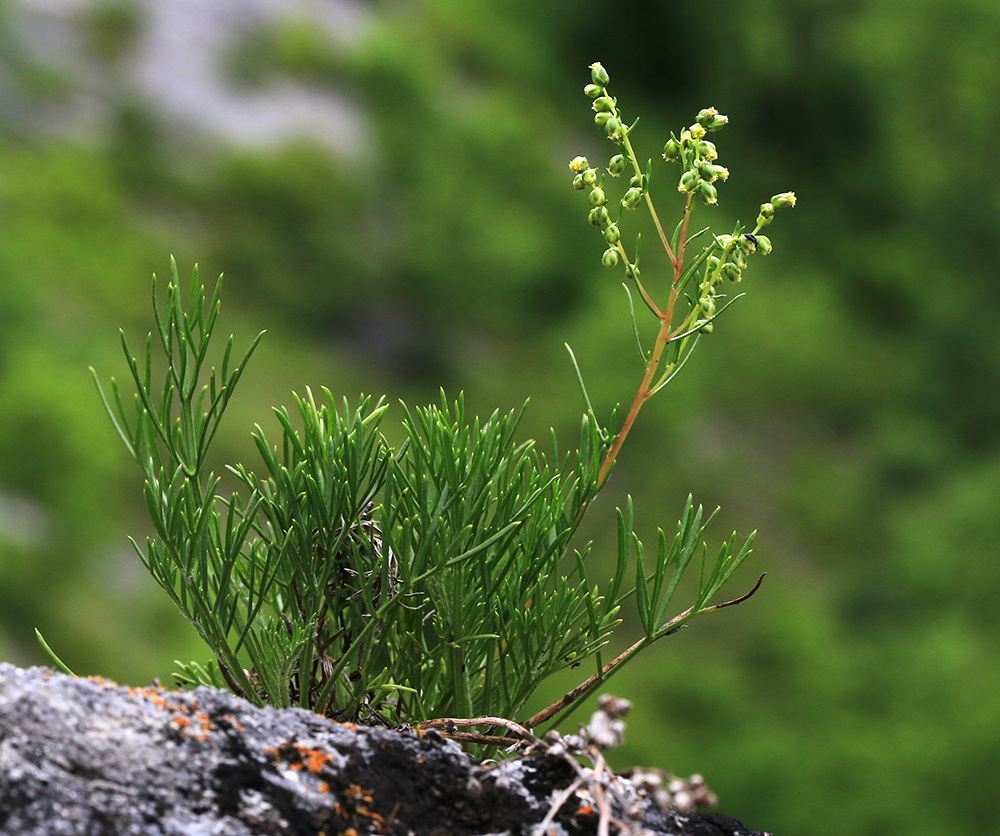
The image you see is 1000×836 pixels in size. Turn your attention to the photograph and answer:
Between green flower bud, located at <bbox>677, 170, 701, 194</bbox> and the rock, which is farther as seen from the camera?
green flower bud, located at <bbox>677, 170, 701, 194</bbox>

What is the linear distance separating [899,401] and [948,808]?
114 inches

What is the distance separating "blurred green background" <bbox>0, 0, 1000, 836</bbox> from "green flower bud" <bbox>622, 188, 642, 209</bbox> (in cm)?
365

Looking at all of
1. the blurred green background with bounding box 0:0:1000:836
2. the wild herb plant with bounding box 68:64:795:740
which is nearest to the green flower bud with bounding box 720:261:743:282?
the wild herb plant with bounding box 68:64:795:740

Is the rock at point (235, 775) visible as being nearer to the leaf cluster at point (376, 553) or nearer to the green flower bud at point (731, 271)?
the leaf cluster at point (376, 553)

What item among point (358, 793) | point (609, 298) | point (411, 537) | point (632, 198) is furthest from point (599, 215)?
point (609, 298)

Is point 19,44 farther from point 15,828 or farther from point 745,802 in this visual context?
point 15,828

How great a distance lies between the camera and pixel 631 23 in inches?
278

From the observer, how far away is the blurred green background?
13.2 feet

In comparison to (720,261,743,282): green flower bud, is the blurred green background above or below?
above

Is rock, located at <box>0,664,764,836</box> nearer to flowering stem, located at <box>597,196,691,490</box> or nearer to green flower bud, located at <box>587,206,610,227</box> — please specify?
flowering stem, located at <box>597,196,691,490</box>

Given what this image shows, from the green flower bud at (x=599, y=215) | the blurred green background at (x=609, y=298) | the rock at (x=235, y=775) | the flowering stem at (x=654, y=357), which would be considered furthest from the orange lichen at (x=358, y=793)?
the blurred green background at (x=609, y=298)

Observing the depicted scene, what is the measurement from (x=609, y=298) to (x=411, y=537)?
5322 millimetres

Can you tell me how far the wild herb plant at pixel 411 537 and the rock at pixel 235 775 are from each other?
8 centimetres

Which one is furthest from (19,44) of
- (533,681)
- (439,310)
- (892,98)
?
(533,681)
